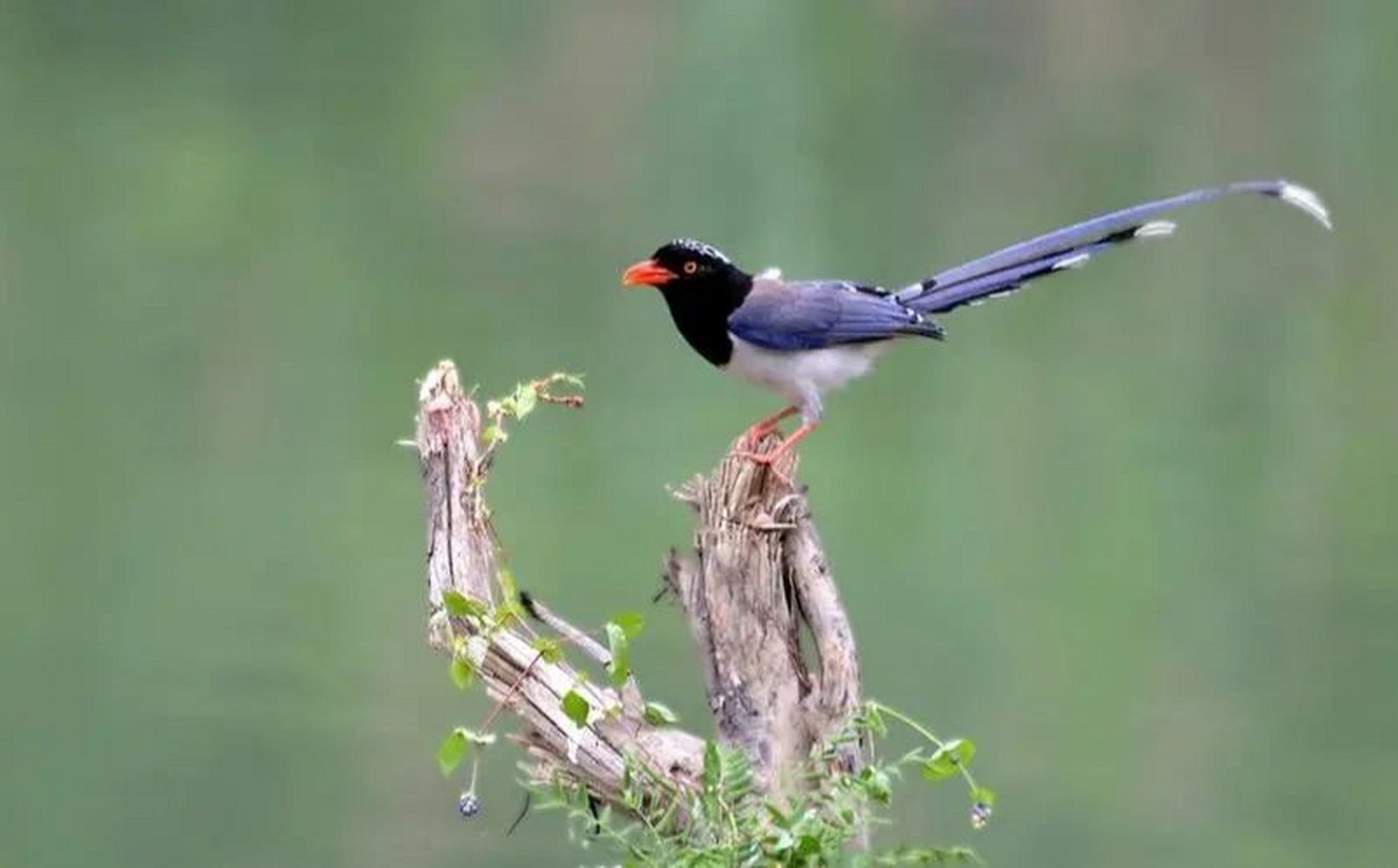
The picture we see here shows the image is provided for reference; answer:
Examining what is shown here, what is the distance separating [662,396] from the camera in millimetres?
11969

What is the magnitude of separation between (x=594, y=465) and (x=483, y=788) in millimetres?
2882

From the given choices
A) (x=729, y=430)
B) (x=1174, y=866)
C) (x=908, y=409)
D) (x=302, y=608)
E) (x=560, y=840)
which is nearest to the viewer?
(x=560, y=840)

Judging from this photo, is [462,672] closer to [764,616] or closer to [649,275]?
[764,616]

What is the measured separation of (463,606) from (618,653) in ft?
0.65

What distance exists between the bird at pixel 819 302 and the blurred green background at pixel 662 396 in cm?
304

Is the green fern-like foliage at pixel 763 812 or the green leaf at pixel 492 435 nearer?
the green fern-like foliage at pixel 763 812

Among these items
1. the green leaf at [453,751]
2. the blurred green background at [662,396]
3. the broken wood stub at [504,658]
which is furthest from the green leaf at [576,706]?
the blurred green background at [662,396]

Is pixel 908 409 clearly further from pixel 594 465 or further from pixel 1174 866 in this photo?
pixel 1174 866

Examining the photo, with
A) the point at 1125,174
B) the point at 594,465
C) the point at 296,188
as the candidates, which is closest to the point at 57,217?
the point at 296,188

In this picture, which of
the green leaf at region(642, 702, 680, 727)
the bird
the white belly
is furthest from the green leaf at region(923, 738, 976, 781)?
the white belly

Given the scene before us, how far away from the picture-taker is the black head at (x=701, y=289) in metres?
5.04

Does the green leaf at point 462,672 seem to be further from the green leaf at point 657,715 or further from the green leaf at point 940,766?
the green leaf at point 940,766

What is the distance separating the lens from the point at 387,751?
9383mm

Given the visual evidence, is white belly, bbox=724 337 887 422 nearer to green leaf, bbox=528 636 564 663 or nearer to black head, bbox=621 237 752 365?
black head, bbox=621 237 752 365
